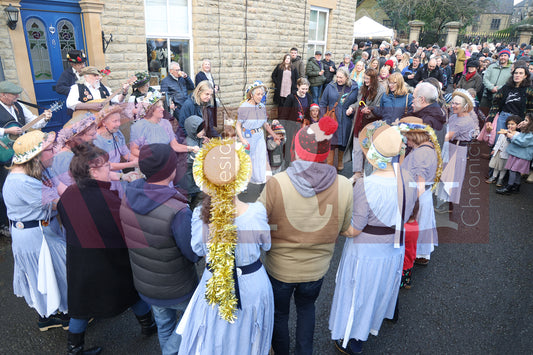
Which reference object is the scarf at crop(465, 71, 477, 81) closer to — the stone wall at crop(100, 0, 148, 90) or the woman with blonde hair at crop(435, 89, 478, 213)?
the woman with blonde hair at crop(435, 89, 478, 213)

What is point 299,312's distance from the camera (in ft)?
9.43

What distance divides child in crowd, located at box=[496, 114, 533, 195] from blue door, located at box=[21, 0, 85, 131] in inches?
323

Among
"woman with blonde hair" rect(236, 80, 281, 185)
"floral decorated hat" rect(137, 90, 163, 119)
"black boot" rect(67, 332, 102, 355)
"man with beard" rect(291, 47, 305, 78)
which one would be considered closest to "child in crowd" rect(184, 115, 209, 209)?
"floral decorated hat" rect(137, 90, 163, 119)

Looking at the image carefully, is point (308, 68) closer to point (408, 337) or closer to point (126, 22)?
point (126, 22)

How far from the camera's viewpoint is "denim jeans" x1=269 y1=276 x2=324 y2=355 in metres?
2.72

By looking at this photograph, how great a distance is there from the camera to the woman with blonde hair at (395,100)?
577 cm

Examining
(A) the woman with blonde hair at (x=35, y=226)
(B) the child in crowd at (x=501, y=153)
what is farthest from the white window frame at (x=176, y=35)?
(B) the child in crowd at (x=501, y=153)

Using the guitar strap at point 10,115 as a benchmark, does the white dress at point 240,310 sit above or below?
below

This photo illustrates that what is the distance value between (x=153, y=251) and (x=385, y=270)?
1.87 metres

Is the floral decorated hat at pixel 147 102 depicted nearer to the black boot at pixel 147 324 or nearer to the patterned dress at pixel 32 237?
the patterned dress at pixel 32 237

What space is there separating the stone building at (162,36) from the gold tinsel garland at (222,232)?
5.18 meters

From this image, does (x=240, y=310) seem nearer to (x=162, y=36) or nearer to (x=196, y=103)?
(x=196, y=103)

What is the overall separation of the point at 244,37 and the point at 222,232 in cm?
838

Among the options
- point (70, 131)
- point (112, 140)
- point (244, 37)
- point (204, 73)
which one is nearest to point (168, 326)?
point (70, 131)
